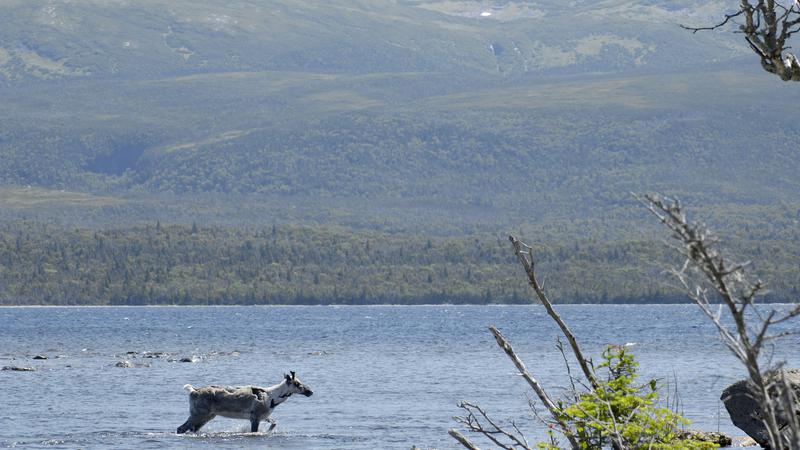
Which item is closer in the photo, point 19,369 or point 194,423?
point 194,423

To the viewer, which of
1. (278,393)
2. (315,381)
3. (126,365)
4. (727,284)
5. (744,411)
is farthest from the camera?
(126,365)

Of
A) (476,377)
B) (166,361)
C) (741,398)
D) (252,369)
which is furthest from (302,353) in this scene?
(741,398)

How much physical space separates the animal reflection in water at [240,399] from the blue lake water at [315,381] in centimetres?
62

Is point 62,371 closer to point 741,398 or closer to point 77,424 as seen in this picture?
point 77,424

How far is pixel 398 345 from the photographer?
92375 mm

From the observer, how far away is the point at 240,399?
99.5ft

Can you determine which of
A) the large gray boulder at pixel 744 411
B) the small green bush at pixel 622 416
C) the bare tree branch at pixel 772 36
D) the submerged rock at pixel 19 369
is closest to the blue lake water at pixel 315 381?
the small green bush at pixel 622 416

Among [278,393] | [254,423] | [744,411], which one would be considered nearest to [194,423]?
[254,423]

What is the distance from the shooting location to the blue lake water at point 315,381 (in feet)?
108

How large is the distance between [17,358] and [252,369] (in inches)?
622

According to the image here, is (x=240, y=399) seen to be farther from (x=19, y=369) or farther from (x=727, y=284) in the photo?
(x=19, y=369)

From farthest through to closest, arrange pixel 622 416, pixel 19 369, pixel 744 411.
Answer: pixel 19 369, pixel 744 411, pixel 622 416

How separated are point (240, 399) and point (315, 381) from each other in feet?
78.8

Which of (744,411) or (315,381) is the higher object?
(744,411)
